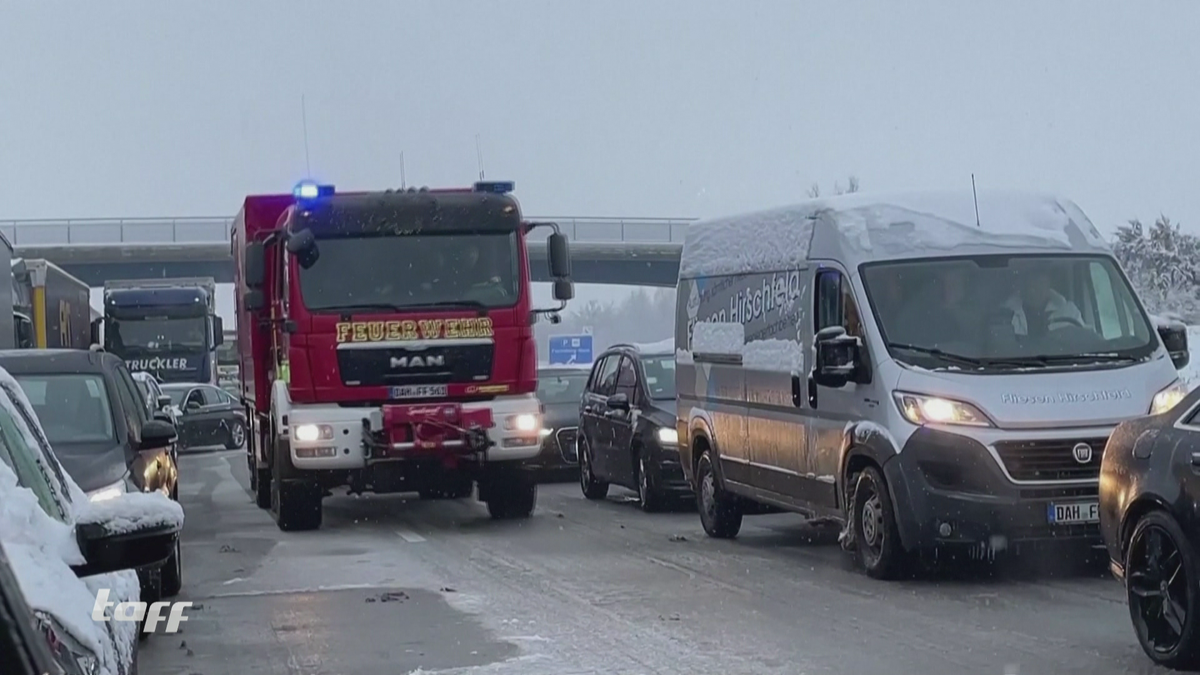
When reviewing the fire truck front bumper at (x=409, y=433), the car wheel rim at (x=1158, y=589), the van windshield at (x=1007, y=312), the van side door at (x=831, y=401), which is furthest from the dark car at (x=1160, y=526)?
the fire truck front bumper at (x=409, y=433)

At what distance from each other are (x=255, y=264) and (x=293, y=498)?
2.33 m

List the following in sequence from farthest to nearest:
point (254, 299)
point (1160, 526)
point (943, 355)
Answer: point (254, 299), point (943, 355), point (1160, 526)

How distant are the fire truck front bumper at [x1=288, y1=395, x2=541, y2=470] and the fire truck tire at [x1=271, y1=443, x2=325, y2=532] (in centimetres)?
40

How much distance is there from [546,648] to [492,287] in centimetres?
758

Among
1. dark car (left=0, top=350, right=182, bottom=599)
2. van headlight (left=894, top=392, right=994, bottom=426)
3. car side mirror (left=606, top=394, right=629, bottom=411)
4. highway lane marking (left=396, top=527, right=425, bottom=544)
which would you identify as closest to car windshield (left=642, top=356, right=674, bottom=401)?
car side mirror (left=606, top=394, right=629, bottom=411)

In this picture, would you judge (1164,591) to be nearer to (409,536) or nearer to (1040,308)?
(1040,308)

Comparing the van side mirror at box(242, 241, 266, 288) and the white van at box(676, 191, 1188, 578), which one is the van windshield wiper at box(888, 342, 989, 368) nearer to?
the white van at box(676, 191, 1188, 578)

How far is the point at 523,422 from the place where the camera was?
628 inches

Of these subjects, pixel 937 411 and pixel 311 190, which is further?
pixel 311 190

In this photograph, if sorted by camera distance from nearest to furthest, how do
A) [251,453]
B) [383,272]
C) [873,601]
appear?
[873,601], [383,272], [251,453]

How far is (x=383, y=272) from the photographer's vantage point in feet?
51.7

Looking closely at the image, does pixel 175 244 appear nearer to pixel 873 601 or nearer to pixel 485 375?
pixel 485 375

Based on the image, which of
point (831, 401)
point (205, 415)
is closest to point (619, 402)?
point (831, 401)

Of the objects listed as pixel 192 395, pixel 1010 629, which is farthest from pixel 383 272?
pixel 192 395
